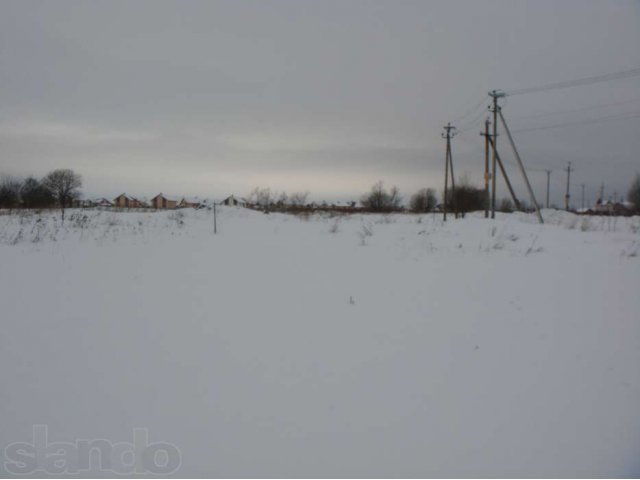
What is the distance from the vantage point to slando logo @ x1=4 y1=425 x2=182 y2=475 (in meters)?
1.88

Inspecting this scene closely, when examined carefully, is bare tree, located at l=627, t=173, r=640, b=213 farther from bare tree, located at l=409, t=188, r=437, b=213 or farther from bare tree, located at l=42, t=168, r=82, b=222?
bare tree, located at l=42, t=168, r=82, b=222

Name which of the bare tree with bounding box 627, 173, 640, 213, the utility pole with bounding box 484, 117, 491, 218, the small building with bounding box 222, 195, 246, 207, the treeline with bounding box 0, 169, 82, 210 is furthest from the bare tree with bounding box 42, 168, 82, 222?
the bare tree with bounding box 627, 173, 640, 213

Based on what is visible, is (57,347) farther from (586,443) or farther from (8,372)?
(586,443)

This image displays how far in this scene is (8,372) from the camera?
2.63 meters

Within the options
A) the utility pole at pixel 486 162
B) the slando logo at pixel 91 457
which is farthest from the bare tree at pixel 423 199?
the slando logo at pixel 91 457

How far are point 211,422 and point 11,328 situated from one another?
2512 mm

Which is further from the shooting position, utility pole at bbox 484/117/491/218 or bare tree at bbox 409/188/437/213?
bare tree at bbox 409/188/437/213

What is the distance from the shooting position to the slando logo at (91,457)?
1875mm

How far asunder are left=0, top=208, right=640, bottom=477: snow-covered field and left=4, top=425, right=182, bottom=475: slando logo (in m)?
0.05

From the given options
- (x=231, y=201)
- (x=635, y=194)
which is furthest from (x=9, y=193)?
(x=635, y=194)

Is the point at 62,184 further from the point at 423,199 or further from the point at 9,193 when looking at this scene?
the point at 423,199

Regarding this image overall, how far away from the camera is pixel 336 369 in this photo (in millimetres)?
2764

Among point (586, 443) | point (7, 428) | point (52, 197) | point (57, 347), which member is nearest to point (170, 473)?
point (7, 428)

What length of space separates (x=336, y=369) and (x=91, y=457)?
5.22 feet
